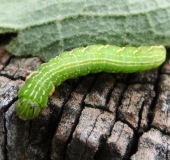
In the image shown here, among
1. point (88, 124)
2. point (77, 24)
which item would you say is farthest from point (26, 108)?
point (77, 24)

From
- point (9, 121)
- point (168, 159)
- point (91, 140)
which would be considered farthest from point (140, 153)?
point (9, 121)

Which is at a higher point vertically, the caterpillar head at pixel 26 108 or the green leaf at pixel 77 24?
the green leaf at pixel 77 24

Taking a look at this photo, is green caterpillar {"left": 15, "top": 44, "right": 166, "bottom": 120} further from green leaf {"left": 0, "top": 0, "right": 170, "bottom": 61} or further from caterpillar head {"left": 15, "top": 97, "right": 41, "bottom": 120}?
green leaf {"left": 0, "top": 0, "right": 170, "bottom": 61}

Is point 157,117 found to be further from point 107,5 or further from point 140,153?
point 107,5

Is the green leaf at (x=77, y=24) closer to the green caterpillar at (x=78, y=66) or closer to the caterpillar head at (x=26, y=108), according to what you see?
the green caterpillar at (x=78, y=66)

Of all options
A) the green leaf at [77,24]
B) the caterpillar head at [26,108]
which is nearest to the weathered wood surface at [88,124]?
the caterpillar head at [26,108]
